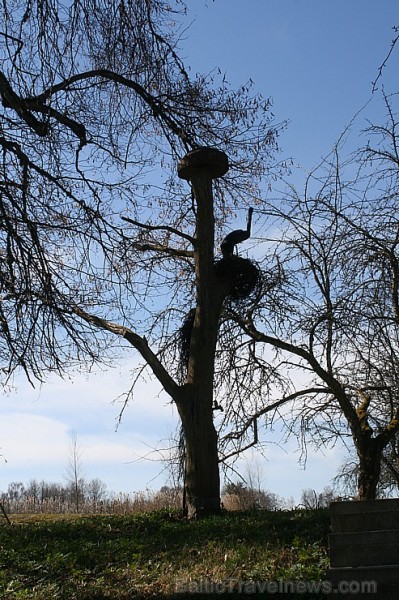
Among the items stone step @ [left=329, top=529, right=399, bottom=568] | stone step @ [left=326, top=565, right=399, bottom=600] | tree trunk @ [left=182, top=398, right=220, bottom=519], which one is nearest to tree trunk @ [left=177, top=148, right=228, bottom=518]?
tree trunk @ [left=182, top=398, right=220, bottom=519]

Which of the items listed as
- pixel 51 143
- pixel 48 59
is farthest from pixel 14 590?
pixel 48 59

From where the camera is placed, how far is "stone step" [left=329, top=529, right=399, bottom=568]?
580 centimetres

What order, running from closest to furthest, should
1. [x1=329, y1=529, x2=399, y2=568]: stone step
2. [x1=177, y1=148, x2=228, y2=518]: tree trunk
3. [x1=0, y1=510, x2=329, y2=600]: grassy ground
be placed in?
1. [x1=329, y1=529, x2=399, y2=568]: stone step
2. [x1=0, y1=510, x2=329, y2=600]: grassy ground
3. [x1=177, y1=148, x2=228, y2=518]: tree trunk

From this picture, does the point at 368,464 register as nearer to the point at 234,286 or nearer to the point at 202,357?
the point at 202,357

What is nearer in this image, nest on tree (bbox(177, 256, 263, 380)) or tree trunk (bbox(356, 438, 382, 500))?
tree trunk (bbox(356, 438, 382, 500))

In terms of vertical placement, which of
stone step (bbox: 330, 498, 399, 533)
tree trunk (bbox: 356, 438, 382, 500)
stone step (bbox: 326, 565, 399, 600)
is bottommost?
stone step (bbox: 326, 565, 399, 600)

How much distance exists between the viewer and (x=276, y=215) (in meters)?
10.6

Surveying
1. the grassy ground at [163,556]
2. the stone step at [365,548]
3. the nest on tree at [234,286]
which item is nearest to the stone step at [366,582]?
the stone step at [365,548]

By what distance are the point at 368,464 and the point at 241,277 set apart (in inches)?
121

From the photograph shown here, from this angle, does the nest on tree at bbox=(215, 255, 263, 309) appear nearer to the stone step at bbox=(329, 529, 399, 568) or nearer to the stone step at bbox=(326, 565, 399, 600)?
the stone step at bbox=(329, 529, 399, 568)

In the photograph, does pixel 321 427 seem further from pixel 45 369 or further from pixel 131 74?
pixel 131 74

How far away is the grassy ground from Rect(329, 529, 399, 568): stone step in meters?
0.45

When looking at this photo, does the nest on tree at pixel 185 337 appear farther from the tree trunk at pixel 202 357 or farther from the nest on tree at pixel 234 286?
the tree trunk at pixel 202 357

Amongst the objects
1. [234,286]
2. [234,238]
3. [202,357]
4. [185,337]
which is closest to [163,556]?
[202,357]
